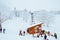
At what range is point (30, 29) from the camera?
4.72 ft

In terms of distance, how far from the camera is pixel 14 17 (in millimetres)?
1486

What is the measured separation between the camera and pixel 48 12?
147cm

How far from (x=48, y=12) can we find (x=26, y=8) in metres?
0.30

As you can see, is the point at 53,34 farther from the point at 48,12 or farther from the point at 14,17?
the point at 14,17

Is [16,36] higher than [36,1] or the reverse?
the reverse

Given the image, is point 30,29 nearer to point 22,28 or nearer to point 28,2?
point 22,28

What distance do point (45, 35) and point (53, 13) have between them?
31cm

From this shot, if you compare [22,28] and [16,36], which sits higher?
[22,28]

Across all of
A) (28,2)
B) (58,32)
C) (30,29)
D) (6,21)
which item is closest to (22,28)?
(30,29)

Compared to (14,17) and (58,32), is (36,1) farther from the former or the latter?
(58,32)

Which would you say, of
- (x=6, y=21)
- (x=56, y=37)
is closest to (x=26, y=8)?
(x=6, y=21)

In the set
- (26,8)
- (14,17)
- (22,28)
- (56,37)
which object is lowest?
(56,37)

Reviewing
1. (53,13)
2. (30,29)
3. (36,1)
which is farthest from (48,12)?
(30,29)

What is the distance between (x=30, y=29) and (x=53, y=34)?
30 centimetres
